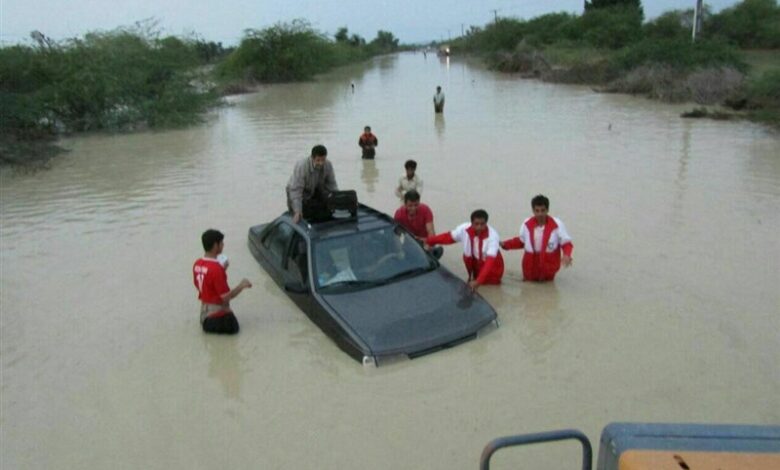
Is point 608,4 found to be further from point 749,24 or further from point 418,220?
point 418,220

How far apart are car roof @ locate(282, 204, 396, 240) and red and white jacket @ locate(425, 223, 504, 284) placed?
73 centimetres

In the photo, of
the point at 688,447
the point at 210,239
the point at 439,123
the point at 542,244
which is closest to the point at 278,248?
the point at 210,239

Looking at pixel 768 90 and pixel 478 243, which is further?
pixel 768 90

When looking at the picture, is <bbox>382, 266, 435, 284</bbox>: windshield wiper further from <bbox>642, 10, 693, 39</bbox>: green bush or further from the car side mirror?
<bbox>642, 10, 693, 39</bbox>: green bush

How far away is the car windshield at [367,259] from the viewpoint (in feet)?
22.3

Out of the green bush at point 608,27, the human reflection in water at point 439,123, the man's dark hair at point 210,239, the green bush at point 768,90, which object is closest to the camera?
the man's dark hair at point 210,239

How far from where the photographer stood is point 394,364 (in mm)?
6059

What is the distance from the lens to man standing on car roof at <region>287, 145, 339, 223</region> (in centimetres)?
823

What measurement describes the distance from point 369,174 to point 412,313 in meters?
9.79

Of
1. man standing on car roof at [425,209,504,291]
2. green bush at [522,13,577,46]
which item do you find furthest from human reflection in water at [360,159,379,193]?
green bush at [522,13,577,46]

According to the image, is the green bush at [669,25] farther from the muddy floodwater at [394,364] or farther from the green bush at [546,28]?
the muddy floodwater at [394,364]

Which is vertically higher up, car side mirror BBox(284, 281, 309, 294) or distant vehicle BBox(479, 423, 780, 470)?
distant vehicle BBox(479, 423, 780, 470)

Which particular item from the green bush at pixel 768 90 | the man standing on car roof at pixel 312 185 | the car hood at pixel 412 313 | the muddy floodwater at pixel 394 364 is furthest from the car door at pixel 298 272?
the green bush at pixel 768 90

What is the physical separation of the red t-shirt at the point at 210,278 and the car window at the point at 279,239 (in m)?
1.16
